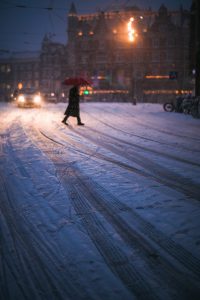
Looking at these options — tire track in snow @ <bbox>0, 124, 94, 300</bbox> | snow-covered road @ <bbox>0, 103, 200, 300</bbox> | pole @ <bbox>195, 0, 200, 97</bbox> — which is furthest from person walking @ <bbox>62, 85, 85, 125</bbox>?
pole @ <bbox>195, 0, 200, 97</bbox>

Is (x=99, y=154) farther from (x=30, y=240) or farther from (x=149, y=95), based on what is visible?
(x=149, y=95)

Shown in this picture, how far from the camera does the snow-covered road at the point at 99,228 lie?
93.6 inches

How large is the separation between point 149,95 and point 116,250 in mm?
54207

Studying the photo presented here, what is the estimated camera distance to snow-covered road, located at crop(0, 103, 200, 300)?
238 centimetres

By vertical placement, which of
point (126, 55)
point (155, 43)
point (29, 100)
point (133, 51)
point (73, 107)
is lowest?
point (73, 107)

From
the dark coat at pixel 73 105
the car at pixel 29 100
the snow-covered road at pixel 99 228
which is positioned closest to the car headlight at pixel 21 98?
the car at pixel 29 100

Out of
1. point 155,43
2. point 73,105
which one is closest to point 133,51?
point 155,43

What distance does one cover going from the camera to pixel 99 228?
3.31m

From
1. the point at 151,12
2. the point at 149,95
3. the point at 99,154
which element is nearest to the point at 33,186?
the point at 99,154

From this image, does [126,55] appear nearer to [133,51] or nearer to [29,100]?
[133,51]

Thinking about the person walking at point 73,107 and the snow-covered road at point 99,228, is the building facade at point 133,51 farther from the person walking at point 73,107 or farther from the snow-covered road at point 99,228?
the snow-covered road at point 99,228

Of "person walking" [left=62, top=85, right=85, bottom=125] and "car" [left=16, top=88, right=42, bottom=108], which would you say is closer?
"person walking" [left=62, top=85, right=85, bottom=125]

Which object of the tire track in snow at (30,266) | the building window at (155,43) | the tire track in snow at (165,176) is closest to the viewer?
the tire track in snow at (30,266)

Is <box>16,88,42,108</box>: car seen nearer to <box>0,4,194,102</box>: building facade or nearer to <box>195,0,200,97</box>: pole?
<box>195,0,200,97</box>: pole
